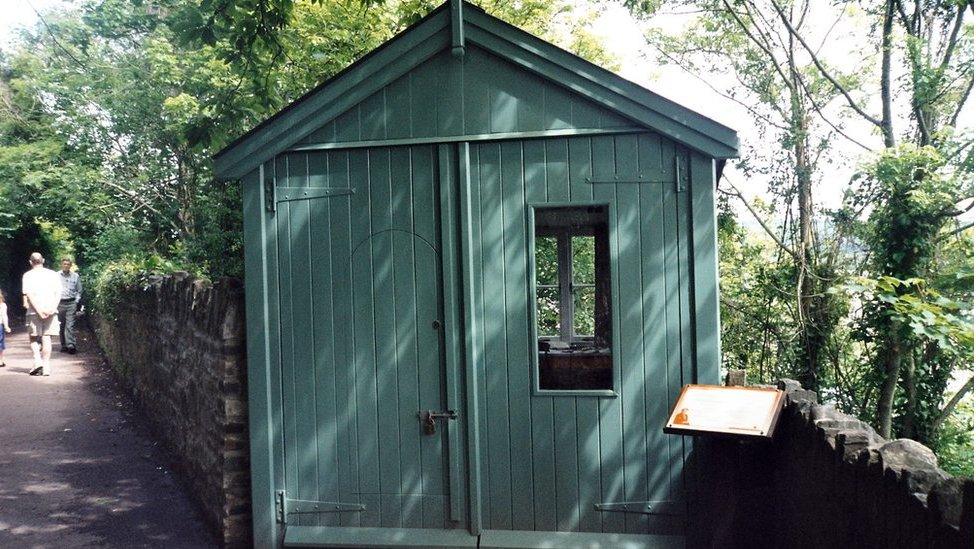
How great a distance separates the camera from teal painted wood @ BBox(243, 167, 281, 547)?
539 cm

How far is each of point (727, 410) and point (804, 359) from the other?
9.82 meters

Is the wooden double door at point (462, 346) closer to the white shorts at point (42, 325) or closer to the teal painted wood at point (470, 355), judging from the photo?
the teal painted wood at point (470, 355)

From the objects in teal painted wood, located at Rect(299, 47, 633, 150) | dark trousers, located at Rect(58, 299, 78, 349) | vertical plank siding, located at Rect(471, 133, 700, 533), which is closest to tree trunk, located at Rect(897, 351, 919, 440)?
vertical plank siding, located at Rect(471, 133, 700, 533)

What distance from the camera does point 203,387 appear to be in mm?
6336

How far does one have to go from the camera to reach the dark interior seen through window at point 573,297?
5.21 m

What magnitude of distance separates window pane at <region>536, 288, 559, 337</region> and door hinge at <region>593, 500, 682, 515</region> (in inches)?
46.1

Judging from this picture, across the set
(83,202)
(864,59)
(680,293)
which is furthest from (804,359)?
(83,202)

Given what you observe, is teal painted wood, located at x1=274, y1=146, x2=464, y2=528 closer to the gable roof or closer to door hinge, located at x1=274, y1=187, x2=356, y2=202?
door hinge, located at x1=274, y1=187, x2=356, y2=202

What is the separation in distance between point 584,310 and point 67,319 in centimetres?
1314

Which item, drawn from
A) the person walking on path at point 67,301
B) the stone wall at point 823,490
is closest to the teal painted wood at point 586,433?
the stone wall at point 823,490

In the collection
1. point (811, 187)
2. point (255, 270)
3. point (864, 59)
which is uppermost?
point (864, 59)

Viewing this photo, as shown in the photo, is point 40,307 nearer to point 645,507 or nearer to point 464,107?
point 464,107

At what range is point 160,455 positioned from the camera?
8094 millimetres

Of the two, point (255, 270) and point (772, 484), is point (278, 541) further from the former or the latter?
point (772, 484)
